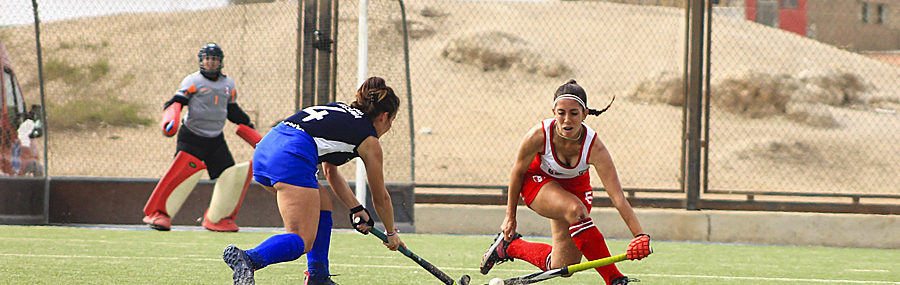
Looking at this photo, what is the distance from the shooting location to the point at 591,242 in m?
5.59

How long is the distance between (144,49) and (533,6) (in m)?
10.8

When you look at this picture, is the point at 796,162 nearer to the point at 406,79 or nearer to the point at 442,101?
the point at 442,101

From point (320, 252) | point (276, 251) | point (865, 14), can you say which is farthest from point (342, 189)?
point (865, 14)

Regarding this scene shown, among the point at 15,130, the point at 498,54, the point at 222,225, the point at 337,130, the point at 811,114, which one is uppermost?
the point at 498,54

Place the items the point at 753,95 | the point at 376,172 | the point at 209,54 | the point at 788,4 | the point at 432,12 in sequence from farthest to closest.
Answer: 1. the point at 432,12
2. the point at 753,95
3. the point at 788,4
4. the point at 209,54
5. the point at 376,172

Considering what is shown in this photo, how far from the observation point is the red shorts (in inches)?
231

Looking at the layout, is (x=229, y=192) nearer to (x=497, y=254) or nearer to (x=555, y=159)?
(x=497, y=254)

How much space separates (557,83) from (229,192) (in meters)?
21.3

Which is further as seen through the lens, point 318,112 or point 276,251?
point 318,112

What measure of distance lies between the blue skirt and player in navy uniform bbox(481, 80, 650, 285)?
1.19 m

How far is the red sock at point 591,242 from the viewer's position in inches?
219

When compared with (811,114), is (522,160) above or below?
above

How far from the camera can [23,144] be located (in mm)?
10617

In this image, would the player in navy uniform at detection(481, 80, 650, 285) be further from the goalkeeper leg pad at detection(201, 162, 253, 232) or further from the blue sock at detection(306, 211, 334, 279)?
the goalkeeper leg pad at detection(201, 162, 253, 232)
